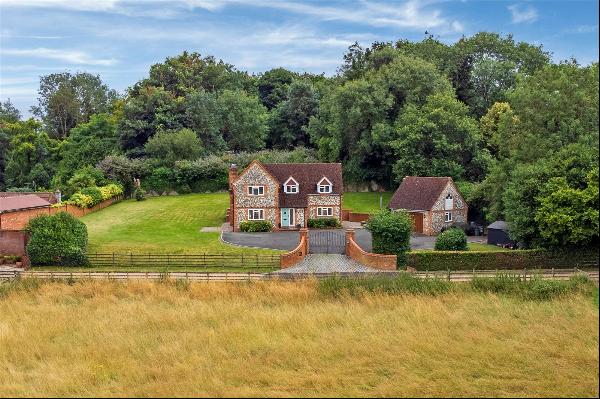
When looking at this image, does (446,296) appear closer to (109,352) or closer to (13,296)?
(109,352)

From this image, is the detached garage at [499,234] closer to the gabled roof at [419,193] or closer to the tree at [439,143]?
the gabled roof at [419,193]

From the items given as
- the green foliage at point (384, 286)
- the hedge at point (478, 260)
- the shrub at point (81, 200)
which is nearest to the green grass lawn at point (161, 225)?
the shrub at point (81, 200)

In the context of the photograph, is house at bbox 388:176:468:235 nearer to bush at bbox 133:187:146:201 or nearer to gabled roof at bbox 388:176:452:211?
gabled roof at bbox 388:176:452:211

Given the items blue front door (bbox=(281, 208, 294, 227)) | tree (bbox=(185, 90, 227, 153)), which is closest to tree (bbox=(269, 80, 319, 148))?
tree (bbox=(185, 90, 227, 153))

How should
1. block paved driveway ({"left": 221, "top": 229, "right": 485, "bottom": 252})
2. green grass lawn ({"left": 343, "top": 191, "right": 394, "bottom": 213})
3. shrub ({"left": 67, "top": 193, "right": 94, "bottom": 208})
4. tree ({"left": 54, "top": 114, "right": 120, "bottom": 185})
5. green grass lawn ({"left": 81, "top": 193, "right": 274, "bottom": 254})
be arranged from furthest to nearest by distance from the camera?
tree ({"left": 54, "top": 114, "right": 120, "bottom": 185}), green grass lawn ({"left": 343, "top": 191, "right": 394, "bottom": 213}), shrub ({"left": 67, "top": 193, "right": 94, "bottom": 208}), block paved driveway ({"left": 221, "top": 229, "right": 485, "bottom": 252}), green grass lawn ({"left": 81, "top": 193, "right": 274, "bottom": 254})

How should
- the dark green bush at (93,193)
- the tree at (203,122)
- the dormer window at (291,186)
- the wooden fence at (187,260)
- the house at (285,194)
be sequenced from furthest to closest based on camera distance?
the tree at (203,122) < the dark green bush at (93,193) < the dormer window at (291,186) < the house at (285,194) < the wooden fence at (187,260)

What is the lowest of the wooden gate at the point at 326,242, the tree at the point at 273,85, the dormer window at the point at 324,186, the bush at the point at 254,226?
the wooden gate at the point at 326,242

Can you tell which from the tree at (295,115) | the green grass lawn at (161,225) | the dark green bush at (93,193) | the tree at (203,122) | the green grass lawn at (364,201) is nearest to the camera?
the green grass lawn at (161,225)
